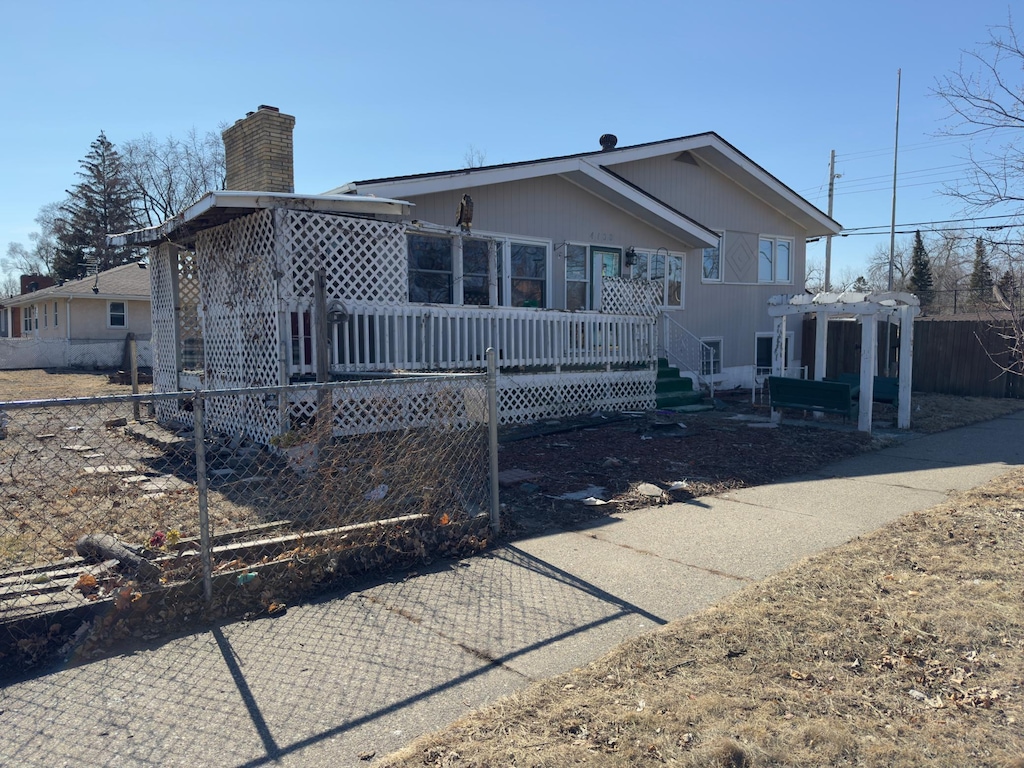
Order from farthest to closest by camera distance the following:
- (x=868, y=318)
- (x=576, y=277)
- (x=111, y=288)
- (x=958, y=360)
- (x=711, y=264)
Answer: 1. (x=111, y=288)
2. (x=958, y=360)
3. (x=711, y=264)
4. (x=576, y=277)
5. (x=868, y=318)

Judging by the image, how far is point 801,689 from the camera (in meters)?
3.36

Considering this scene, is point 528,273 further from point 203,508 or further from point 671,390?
point 203,508

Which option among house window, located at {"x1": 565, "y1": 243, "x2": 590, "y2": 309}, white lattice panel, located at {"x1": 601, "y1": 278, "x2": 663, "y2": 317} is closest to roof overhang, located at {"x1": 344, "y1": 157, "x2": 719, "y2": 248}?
house window, located at {"x1": 565, "y1": 243, "x2": 590, "y2": 309}

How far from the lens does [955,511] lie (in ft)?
21.7

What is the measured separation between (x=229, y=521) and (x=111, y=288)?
27.7 meters

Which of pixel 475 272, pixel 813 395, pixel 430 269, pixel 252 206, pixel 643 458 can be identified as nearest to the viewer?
pixel 252 206

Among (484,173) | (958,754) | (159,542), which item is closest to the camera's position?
(958,754)

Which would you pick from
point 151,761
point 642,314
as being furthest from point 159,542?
point 642,314

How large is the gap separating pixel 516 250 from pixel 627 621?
10.4 metres

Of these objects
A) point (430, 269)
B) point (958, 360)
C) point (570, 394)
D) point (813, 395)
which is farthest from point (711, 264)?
point (430, 269)

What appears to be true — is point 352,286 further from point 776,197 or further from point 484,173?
point 776,197

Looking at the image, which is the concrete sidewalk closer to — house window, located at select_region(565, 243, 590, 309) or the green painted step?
the green painted step

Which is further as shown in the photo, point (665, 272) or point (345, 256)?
point (665, 272)

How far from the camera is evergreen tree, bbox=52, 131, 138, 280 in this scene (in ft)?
151
